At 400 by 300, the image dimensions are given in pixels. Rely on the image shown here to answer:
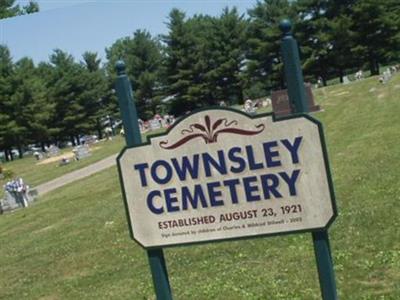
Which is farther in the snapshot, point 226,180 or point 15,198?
point 15,198

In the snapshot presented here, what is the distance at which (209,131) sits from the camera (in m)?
4.76

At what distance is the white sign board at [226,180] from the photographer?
4.51m

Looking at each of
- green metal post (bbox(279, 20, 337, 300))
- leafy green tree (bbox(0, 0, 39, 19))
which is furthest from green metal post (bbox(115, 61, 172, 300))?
leafy green tree (bbox(0, 0, 39, 19))

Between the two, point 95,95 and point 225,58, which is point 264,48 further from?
point 95,95

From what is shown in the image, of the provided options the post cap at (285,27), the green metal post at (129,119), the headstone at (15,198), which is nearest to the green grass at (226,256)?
the green metal post at (129,119)

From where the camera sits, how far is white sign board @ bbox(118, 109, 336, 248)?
451cm

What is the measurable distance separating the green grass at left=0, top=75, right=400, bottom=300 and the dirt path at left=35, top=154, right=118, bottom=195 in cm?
833

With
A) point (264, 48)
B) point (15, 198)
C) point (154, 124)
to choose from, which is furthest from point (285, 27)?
point (264, 48)

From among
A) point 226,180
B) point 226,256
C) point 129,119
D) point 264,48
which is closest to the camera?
point 226,180

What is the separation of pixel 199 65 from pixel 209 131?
71.1 feet

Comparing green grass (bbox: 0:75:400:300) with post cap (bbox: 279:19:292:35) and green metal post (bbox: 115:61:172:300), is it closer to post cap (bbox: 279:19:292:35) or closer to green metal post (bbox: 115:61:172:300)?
green metal post (bbox: 115:61:172:300)

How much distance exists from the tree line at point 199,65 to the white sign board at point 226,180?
16.0 m

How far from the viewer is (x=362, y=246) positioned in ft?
26.1

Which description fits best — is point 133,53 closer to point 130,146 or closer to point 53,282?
point 53,282
